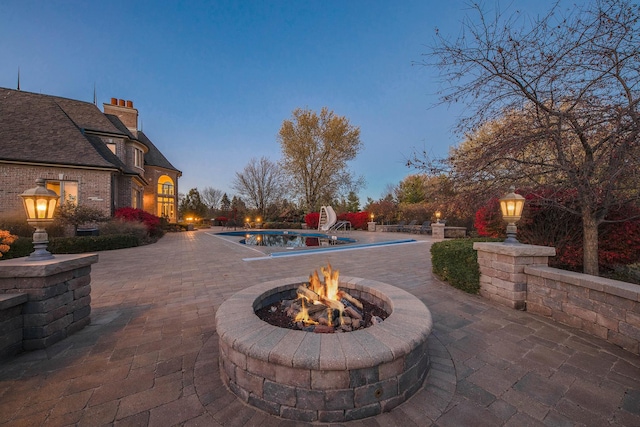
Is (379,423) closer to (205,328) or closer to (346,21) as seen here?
(205,328)

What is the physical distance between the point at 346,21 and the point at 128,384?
43.8 feet

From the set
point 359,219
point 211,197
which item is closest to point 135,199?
point 359,219

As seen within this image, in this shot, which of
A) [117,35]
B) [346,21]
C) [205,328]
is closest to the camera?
[205,328]

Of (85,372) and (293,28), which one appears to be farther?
(293,28)

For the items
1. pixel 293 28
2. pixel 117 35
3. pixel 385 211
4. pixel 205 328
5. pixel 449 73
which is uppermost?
pixel 293 28

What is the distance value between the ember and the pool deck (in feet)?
2.11

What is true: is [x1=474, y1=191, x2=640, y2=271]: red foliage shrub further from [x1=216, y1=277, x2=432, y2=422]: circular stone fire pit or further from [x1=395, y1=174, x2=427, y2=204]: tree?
[x1=395, y1=174, x2=427, y2=204]: tree

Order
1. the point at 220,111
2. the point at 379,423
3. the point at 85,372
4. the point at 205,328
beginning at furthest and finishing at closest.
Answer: the point at 220,111 < the point at 205,328 < the point at 85,372 < the point at 379,423

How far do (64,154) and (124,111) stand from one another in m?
8.77

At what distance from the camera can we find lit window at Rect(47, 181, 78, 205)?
1088cm

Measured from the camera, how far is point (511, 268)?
324 cm

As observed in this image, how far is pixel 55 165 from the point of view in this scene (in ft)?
34.7

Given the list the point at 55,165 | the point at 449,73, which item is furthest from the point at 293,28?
the point at 55,165

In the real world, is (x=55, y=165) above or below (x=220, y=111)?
below
